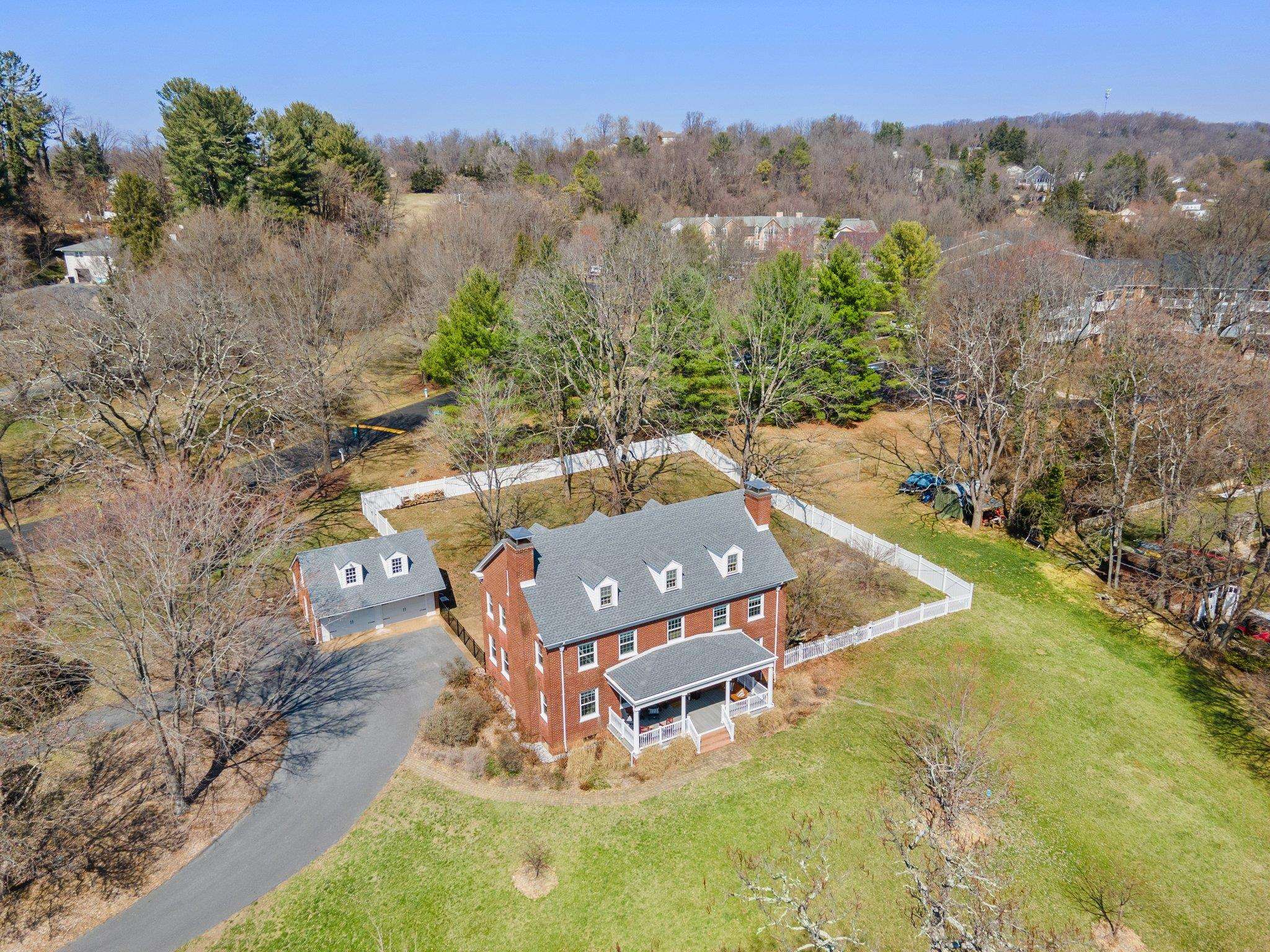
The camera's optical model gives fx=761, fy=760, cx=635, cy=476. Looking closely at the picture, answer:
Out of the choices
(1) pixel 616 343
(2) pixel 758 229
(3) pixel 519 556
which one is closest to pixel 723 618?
(3) pixel 519 556

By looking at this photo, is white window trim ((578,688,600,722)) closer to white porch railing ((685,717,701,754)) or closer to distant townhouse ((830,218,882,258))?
white porch railing ((685,717,701,754))

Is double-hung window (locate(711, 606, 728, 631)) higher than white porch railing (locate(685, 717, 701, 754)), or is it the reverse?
double-hung window (locate(711, 606, 728, 631))

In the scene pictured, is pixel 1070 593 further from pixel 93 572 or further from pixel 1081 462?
pixel 93 572

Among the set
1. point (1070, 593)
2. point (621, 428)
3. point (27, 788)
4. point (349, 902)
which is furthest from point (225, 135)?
point (1070, 593)

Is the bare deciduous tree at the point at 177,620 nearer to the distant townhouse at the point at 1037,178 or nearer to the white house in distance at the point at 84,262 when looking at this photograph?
the white house in distance at the point at 84,262

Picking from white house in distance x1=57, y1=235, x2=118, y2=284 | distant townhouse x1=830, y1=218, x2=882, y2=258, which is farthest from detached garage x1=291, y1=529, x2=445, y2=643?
distant townhouse x1=830, y1=218, x2=882, y2=258

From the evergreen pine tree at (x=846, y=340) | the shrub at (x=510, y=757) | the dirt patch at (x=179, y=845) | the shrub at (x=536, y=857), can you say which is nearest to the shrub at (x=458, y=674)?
the shrub at (x=510, y=757)

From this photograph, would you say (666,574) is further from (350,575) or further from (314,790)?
(350,575)
